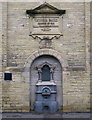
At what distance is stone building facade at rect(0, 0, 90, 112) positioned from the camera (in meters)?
13.0

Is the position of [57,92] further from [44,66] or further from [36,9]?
→ [36,9]

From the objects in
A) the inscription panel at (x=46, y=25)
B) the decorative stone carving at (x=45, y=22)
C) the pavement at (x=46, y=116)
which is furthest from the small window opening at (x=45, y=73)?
the pavement at (x=46, y=116)

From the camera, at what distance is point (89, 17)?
43.7 ft

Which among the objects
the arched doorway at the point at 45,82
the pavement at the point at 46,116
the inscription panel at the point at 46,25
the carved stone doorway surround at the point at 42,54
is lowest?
the pavement at the point at 46,116

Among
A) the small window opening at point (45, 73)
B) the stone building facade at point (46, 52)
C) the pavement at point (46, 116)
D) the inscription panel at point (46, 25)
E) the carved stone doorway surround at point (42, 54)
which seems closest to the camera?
the pavement at point (46, 116)

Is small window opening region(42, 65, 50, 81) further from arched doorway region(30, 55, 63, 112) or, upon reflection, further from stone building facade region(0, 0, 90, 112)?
stone building facade region(0, 0, 90, 112)

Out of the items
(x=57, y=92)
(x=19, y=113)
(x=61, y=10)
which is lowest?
(x=19, y=113)

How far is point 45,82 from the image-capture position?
1331 centimetres

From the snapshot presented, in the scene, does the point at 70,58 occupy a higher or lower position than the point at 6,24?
lower

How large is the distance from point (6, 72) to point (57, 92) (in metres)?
2.99

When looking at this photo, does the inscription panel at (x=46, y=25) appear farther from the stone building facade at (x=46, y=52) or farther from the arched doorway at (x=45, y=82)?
the arched doorway at (x=45, y=82)

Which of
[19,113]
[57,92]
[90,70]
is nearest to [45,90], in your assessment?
[57,92]

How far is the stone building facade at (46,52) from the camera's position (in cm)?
1302

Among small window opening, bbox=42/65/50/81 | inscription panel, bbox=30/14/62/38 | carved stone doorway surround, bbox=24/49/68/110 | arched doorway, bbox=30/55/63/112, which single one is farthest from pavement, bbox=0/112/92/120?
inscription panel, bbox=30/14/62/38
